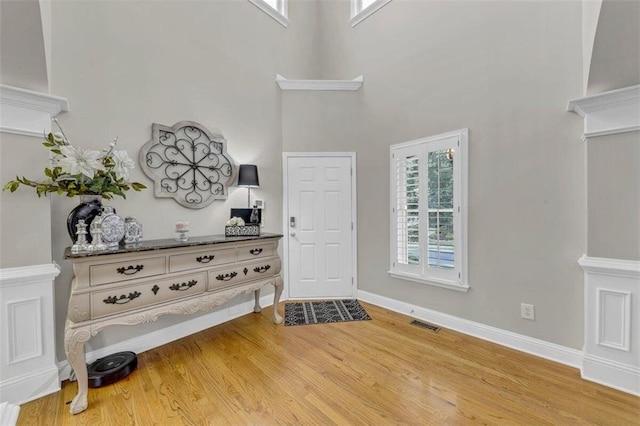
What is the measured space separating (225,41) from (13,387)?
351 cm

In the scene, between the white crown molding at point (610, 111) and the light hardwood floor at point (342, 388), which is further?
the white crown molding at point (610, 111)

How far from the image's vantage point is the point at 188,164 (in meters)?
2.67

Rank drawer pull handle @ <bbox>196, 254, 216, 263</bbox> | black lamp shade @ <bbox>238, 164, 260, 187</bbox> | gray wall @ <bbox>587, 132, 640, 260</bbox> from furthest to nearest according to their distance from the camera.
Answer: black lamp shade @ <bbox>238, 164, 260, 187</bbox>
drawer pull handle @ <bbox>196, 254, 216, 263</bbox>
gray wall @ <bbox>587, 132, 640, 260</bbox>

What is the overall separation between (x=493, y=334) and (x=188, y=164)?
11.3ft

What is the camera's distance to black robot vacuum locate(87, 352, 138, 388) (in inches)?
71.1

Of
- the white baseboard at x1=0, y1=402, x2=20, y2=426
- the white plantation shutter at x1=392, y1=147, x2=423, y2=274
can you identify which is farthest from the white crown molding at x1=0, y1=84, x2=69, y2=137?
the white plantation shutter at x1=392, y1=147, x2=423, y2=274

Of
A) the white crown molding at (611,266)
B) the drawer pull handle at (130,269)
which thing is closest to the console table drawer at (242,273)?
the drawer pull handle at (130,269)

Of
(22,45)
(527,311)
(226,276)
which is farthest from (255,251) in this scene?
(527,311)

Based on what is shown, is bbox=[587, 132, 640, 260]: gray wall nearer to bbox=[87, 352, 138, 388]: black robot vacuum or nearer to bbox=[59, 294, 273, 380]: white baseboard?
bbox=[59, 294, 273, 380]: white baseboard

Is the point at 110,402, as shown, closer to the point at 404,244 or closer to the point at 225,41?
the point at 404,244

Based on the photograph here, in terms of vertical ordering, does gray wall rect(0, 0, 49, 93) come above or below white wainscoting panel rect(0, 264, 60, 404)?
above

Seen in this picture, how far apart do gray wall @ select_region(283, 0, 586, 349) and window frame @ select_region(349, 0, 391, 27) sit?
9 centimetres

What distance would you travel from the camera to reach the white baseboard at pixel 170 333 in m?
2.06

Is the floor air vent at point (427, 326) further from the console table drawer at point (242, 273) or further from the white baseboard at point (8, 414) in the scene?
the white baseboard at point (8, 414)
